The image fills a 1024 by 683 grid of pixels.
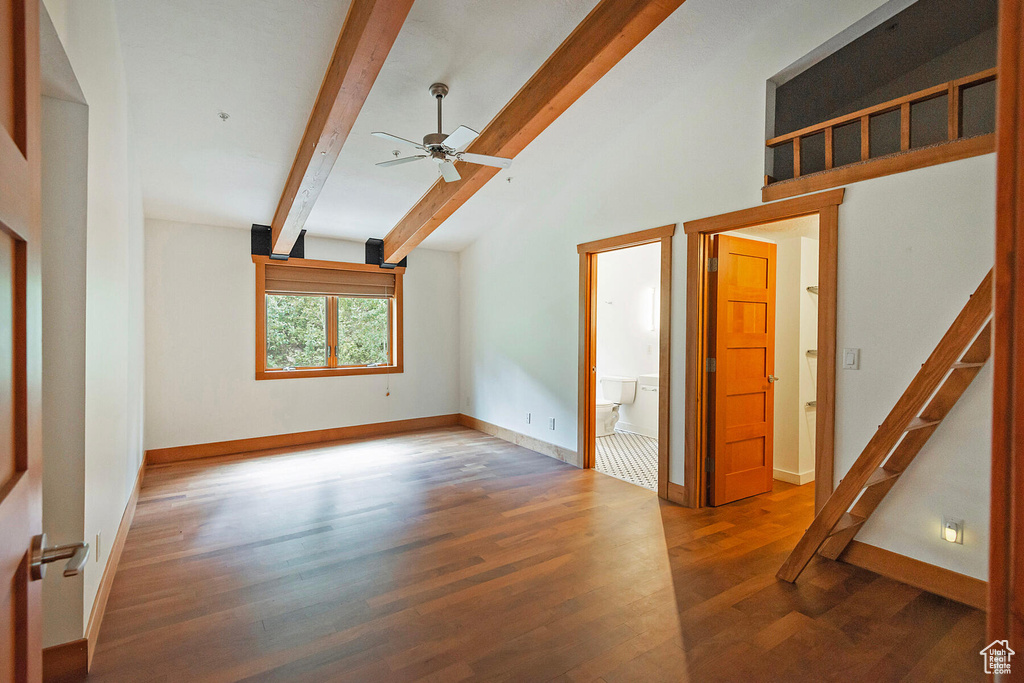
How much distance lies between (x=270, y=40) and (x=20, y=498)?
9.44 feet

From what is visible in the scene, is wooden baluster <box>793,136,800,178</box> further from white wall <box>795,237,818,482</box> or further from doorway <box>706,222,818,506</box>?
white wall <box>795,237,818,482</box>

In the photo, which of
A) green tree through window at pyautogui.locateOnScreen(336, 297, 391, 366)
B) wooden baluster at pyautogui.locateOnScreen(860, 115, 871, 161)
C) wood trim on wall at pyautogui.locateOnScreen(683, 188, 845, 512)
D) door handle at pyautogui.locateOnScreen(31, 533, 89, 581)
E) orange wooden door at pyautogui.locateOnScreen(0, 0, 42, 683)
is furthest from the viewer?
green tree through window at pyautogui.locateOnScreen(336, 297, 391, 366)

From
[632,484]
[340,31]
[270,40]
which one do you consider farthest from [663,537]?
[270,40]

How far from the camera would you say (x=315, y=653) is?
2143 mm

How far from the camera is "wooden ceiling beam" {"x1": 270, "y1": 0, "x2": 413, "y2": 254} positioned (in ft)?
7.82

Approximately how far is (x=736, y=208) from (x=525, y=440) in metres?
3.37

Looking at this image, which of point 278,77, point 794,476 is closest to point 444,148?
point 278,77

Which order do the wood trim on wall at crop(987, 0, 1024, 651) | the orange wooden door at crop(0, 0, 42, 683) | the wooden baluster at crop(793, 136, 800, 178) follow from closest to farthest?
the wood trim on wall at crop(987, 0, 1024, 651) → the orange wooden door at crop(0, 0, 42, 683) → the wooden baluster at crop(793, 136, 800, 178)

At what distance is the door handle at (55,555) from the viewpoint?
2.83 feet

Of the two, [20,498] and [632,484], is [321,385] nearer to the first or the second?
[632,484]

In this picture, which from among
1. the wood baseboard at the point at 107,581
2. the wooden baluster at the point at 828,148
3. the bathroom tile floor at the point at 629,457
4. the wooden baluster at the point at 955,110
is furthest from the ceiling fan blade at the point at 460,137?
the bathroom tile floor at the point at 629,457

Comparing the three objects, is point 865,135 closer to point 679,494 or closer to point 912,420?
point 912,420

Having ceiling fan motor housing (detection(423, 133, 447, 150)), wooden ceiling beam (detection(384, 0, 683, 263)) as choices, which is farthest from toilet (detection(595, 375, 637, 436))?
ceiling fan motor housing (detection(423, 133, 447, 150))

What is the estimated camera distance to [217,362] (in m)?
5.52
